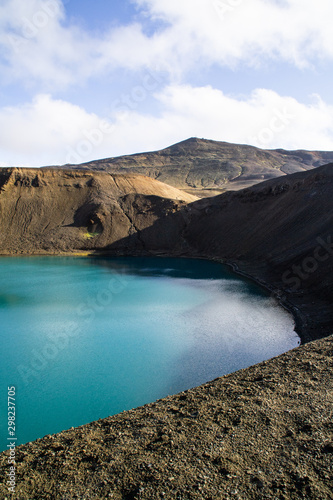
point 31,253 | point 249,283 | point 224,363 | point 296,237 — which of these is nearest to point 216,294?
point 249,283

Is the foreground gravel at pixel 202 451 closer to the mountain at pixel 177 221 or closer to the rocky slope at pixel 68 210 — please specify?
the mountain at pixel 177 221

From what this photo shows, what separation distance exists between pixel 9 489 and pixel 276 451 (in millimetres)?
4281

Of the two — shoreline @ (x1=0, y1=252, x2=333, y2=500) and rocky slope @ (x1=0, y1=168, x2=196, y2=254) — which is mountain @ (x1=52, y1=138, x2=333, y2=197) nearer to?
rocky slope @ (x1=0, y1=168, x2=196, y2=254)

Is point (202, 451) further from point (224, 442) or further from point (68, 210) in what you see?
point (68, 210)

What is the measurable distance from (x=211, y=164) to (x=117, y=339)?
98.4m

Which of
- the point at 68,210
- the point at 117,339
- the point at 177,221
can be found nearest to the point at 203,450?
the point at 117,339

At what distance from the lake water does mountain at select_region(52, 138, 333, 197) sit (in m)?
67.8

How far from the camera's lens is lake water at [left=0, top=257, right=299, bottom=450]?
10641 millimetres

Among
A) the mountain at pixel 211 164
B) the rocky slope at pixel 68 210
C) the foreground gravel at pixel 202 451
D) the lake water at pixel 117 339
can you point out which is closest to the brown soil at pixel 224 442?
the foreground gravel at pixel 202 451

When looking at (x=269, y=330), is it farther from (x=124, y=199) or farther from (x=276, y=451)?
(x=124, y=199)

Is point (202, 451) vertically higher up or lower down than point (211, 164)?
lower down

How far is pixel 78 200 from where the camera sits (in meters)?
51.2

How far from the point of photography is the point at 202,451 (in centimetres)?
624

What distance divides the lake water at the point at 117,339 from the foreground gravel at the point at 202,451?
2.69 meters
